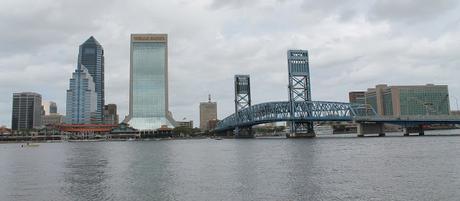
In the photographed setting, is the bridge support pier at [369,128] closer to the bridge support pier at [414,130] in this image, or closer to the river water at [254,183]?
the bridge support pier at [414,130]

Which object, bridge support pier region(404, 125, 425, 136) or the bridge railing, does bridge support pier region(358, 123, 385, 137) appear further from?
bridge support pier region(404, 125, 425, 136)

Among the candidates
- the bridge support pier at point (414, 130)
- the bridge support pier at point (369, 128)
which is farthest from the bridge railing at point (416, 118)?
the bridge support pier at point (414, 130)

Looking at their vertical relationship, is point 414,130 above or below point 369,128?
below

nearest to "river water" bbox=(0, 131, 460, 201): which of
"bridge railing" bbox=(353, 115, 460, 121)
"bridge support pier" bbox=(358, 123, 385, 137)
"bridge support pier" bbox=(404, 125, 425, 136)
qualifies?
"bridge railing" bbox=(353, 115, 460, 121)

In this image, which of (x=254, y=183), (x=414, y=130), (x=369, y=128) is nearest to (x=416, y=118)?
(x=369, y=128)

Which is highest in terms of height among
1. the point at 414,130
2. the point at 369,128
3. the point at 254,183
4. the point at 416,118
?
the point at 416,118

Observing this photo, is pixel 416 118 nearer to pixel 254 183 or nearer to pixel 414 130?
pixel 414 130

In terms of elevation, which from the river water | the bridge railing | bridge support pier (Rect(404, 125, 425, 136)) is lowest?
the river water

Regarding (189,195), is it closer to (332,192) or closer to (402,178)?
(332,192)

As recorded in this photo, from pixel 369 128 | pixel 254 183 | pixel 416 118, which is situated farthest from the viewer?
pixel 369 128

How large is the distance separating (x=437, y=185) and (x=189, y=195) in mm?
20598

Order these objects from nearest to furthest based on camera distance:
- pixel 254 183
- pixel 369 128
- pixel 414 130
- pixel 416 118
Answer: pixel 254 183
pixel 416 118
pixel 369 128
pixel 414 130

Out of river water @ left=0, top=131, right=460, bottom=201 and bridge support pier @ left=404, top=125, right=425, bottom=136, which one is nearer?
river water @ left=0, top=131, right=460, bottom=201

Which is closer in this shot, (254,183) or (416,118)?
(254,183)
